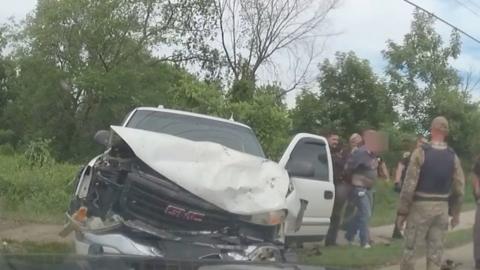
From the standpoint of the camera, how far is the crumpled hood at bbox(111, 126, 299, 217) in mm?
7035

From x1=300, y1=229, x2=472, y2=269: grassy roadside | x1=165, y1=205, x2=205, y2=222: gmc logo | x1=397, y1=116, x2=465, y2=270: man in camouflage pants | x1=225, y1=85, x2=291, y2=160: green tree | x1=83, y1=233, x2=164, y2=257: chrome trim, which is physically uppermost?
x1=225, y1=85, x2=291, y2=160: green tree

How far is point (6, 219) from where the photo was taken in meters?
13.1

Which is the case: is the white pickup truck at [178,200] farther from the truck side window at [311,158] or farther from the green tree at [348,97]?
the green tree at [348,97]

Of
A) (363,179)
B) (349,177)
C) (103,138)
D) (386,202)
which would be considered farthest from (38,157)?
(103,138)

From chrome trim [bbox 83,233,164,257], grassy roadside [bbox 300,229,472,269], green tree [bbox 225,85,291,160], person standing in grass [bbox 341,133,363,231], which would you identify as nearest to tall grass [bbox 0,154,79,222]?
green tree [bbox 225,85,291,160]

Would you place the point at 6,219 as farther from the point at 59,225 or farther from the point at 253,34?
the point at 253,34

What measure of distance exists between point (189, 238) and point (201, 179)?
1.72 ft

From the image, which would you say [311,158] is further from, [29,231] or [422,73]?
[422,73]

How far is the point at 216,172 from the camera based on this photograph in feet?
23.9

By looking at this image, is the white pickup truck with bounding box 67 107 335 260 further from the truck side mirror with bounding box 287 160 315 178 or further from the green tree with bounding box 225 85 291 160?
the green tree with bounding box 225 85 291 160

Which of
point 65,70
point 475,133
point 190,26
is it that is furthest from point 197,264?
point 190,26

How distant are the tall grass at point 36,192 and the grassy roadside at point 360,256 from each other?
4718mm

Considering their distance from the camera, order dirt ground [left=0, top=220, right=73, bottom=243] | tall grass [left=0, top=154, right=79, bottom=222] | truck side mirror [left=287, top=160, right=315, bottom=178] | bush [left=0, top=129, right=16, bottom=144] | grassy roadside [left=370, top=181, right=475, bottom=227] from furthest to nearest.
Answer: bush [left=0, top=129, right=16, bottom=144], grassy roadside [left=370, top=181, right=475, bottom=227], tall grass [left=0, top=154, right=79, bottom=222], dirt ground [left=0, top=220, right=73, bottom=243], truck side mirror [left=287, top=160, right=315, bottom=178]

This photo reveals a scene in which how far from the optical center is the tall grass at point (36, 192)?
1377 centimetres
